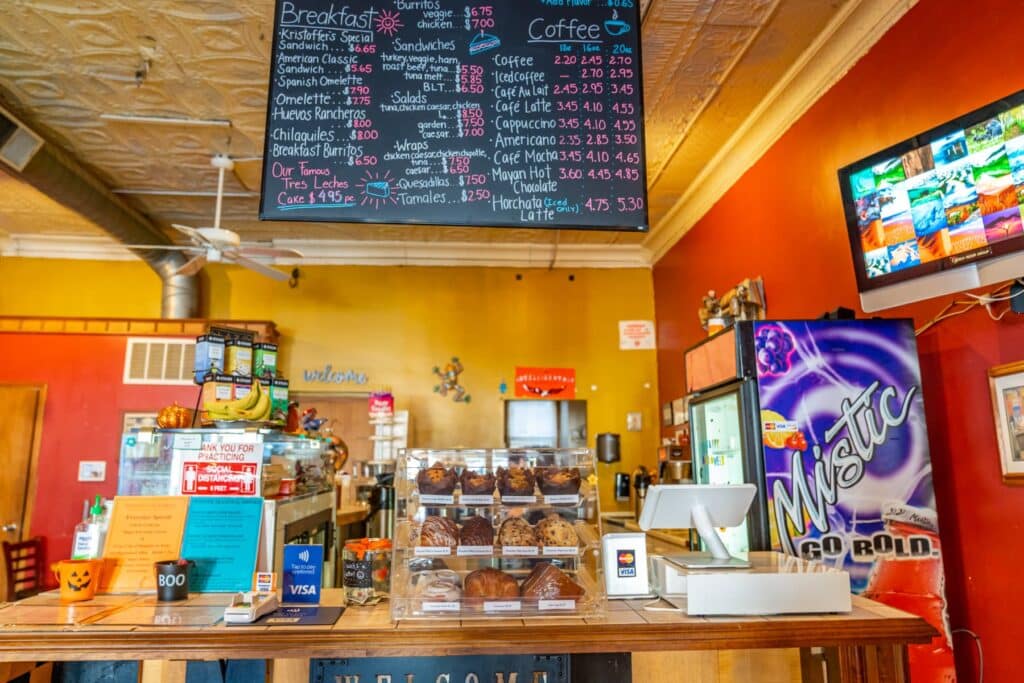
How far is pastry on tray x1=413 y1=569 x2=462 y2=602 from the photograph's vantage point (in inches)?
65.1

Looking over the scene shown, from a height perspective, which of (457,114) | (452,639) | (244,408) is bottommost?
(452,639)

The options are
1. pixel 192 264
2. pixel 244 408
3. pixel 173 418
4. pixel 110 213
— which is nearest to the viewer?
Result: pixel 173 418

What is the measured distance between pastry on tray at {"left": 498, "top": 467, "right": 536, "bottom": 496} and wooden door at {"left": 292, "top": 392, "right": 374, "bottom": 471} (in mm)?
5225

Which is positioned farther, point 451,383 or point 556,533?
point 451,383

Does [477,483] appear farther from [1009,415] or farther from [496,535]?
[1009,415]

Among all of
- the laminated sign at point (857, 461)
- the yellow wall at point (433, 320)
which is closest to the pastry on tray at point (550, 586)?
the laminated sign at point (857, 461)

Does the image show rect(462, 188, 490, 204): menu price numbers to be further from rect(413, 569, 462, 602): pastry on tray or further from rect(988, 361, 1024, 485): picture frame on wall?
rect(988, 361, 1024, 485): picture frame on wall

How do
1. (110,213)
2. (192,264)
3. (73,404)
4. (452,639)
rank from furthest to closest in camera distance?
→ (73,404)
(110,213)
(192,264)
(452,639)

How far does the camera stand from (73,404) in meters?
6.16

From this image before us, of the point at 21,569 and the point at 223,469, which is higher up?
the point at 223,469

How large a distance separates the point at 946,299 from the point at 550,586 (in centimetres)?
226

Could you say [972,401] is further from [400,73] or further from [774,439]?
[400,73]

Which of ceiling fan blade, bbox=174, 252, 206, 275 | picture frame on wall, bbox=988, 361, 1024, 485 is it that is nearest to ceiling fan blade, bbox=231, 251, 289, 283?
ceiling fan blade, bbox=174, 252, 206, 275

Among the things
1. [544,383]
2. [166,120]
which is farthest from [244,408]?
[544,383]
